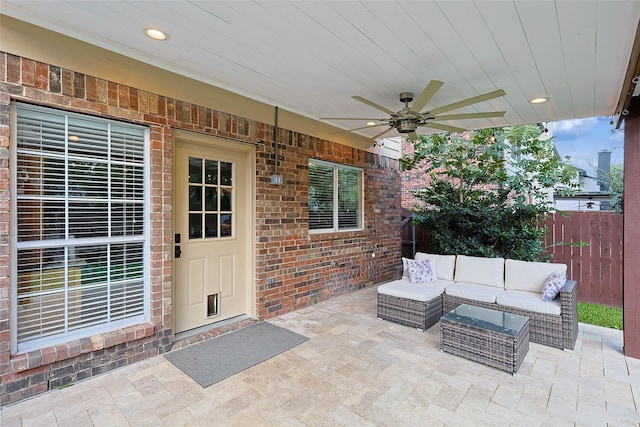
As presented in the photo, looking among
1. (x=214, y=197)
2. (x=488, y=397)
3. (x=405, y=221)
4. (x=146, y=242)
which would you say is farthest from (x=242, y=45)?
(x=405, y=221)

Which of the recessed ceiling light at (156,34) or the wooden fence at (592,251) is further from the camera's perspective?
the wooden fence at (592,251)

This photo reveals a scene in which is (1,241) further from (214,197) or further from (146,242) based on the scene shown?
(214,197)

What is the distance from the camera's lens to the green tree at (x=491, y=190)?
17.2ft

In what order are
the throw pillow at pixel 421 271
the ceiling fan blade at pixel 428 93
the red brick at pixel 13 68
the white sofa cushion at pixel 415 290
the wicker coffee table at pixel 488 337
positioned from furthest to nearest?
the throw pillow at pixel 421 271
the white sofa cushion at pixel 415 290
the wicker coffee table at pixel 488 337
the ceiling fan blade at pixel 428 93
the red brick at pixel 13 68

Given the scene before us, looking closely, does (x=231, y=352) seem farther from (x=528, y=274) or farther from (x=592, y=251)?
(x=592, y=251)

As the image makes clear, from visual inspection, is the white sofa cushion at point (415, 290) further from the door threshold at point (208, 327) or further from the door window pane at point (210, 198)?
the door window pane at point (210, 198)

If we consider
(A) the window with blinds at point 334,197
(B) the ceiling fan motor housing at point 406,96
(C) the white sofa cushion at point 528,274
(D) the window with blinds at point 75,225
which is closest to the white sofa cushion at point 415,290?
(C) the white sofa cushion at point 528,274

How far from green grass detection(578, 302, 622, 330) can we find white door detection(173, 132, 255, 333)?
182 inches

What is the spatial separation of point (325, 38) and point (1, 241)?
9.46ft

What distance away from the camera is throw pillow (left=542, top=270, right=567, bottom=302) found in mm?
3432

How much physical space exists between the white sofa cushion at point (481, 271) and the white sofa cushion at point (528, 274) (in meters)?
0.08

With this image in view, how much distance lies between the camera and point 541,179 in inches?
202

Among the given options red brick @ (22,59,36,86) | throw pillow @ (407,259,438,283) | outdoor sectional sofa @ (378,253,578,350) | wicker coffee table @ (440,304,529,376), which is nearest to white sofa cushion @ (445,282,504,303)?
outdoor sectional sofa @ (378,253,578,350)

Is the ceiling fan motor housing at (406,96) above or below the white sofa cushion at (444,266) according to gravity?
above
